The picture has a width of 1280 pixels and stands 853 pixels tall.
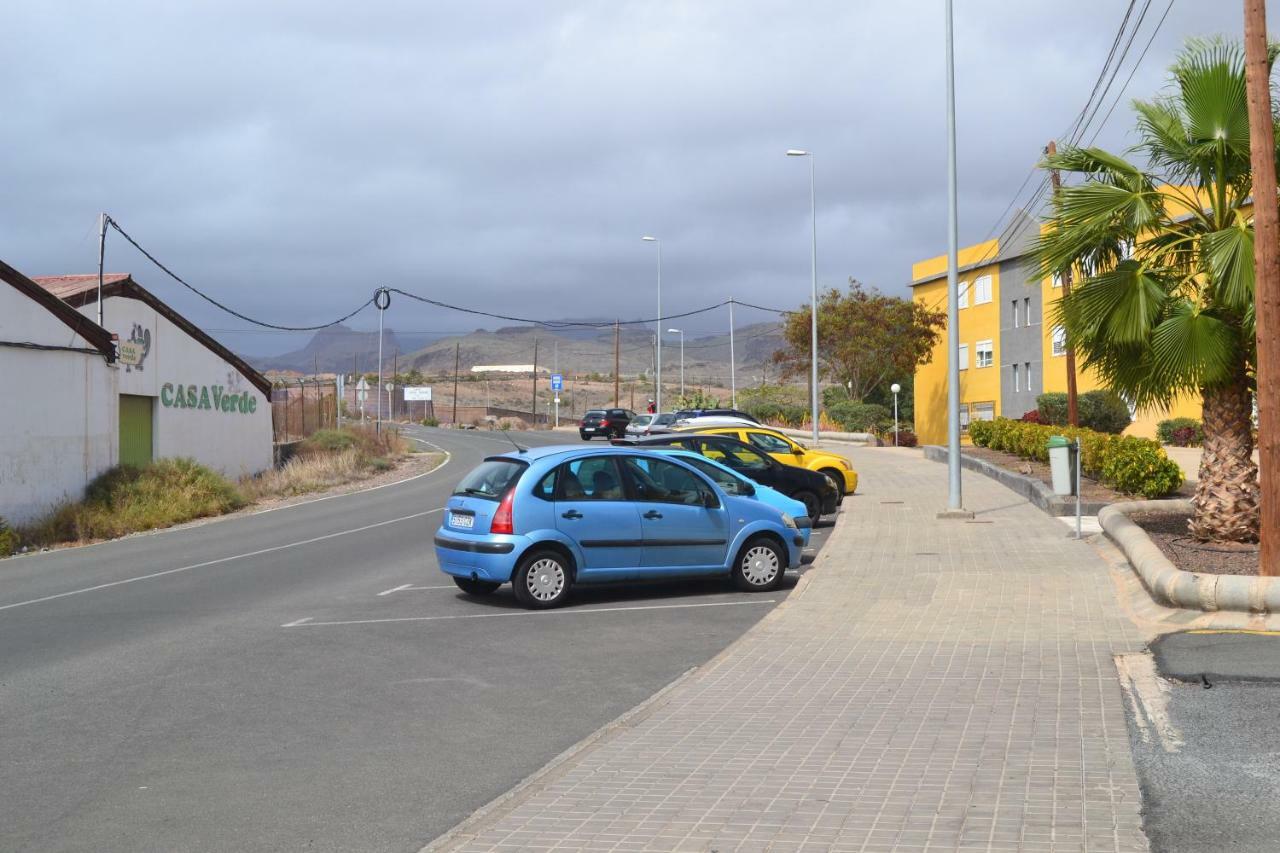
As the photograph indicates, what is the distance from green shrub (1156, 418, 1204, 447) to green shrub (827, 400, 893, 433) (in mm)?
15431

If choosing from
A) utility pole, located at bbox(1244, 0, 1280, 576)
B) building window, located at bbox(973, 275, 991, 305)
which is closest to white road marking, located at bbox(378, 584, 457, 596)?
utility pole, located at bbox(1244, 0, 1280, 576)

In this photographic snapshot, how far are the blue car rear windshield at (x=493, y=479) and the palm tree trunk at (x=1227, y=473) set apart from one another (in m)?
7.60

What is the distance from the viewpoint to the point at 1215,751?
6.91m

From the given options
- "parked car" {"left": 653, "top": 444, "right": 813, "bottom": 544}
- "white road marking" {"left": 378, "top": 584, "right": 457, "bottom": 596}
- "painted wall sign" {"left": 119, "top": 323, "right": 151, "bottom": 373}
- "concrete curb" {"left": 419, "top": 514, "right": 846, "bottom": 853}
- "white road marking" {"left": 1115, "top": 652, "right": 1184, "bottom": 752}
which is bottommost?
"concrete curb" {"left": 419, "top": 514, "right": 846, "bottom": 853}

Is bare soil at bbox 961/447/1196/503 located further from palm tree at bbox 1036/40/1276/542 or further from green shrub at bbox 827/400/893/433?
green shrub at bbox 827/400/893/433

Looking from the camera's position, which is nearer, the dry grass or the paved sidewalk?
the paved sidewalk

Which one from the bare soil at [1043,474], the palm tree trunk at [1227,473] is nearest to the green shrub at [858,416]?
the bare soil at [1043,474]

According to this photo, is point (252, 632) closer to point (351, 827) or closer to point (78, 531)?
point (351, 827)

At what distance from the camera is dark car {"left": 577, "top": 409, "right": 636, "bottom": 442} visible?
5653cm

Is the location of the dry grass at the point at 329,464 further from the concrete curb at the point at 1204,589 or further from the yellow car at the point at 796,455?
the concrete curb at the point at 1204,589

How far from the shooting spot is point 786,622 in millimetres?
11680

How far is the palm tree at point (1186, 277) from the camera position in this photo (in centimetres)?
1388

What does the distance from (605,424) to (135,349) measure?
89.4 ft

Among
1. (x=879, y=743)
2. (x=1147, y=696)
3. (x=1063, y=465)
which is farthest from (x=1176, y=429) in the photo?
(x=879, y=743)
